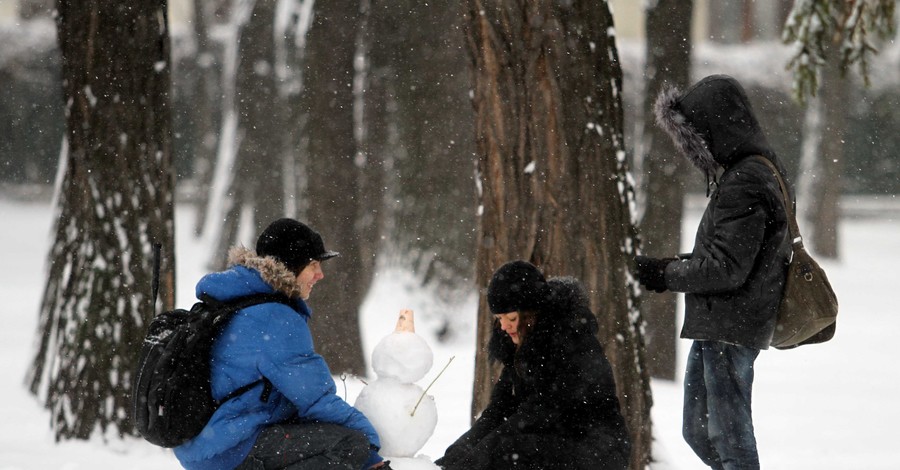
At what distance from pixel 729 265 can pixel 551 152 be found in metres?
1.20

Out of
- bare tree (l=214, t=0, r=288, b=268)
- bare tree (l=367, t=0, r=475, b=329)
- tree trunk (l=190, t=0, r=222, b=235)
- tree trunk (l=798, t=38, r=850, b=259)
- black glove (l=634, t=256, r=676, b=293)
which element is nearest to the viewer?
black glove (l=634, t=256, r=676, b=293)

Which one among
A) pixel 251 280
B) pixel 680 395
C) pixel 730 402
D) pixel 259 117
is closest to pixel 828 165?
pixel 259 117

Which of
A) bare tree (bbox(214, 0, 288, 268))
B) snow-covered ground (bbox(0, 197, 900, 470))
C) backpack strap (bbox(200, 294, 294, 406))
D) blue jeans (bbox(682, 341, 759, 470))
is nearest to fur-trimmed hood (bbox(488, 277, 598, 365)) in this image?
blue jeans (bbox(682, 341, 759, 470))

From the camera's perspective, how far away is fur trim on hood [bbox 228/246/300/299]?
3344mm

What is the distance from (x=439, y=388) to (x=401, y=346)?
14.4ft

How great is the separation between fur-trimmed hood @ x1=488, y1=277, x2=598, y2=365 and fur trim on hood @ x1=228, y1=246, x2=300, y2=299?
803 millimetres

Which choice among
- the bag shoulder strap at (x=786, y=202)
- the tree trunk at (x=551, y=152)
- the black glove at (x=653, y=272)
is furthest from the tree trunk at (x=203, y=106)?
the bag shoulder strap at (x=786, y=202)

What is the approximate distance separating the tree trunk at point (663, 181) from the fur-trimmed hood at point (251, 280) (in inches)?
204

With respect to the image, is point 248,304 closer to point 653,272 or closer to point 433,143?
point 653,272

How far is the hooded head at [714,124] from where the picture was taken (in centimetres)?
369

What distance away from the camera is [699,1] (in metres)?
31.6

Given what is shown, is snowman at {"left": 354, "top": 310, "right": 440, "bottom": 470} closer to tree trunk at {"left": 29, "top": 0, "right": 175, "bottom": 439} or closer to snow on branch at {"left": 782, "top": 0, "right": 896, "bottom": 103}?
tree trunk at {"left": 29, "top": 0, "right": 175, "bottom": 439}

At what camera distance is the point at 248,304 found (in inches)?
130

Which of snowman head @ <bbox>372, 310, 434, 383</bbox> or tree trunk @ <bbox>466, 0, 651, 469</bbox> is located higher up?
tree trunk @ <bbox>466, 0, 651, 469</bbox>
